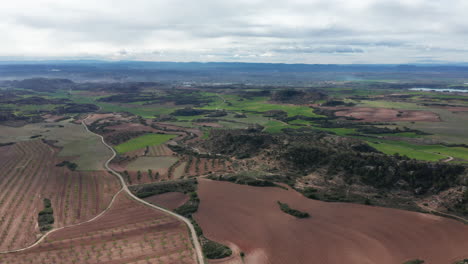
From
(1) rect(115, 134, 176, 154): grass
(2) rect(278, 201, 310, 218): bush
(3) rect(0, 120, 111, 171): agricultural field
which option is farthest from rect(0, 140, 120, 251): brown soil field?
(2) rect(278, 201, 310, 218): bush

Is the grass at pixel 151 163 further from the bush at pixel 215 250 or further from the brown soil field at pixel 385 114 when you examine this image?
the brown soil field at pixel 385 114

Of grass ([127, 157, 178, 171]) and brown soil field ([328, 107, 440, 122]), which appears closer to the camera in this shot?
grass ([127, 157, 178, 171])

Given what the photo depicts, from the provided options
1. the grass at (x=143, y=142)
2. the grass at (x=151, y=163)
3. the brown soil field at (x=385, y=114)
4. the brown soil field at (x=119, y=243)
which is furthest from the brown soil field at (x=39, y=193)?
the brown soil field at (x=385, y=114)

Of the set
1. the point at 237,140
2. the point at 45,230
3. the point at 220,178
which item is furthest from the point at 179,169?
the point at 45,230

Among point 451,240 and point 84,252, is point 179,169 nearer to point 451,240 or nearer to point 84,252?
point 84,252

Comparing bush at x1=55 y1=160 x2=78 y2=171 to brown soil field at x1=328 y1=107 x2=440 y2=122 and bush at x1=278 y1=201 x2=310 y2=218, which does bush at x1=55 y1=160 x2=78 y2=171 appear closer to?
bush at x1=278 y1=201 x2=310 y2=218
